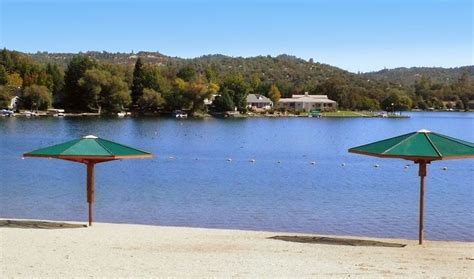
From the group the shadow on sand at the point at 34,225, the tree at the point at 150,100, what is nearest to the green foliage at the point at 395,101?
the tree at the point at 150,100

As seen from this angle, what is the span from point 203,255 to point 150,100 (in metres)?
112

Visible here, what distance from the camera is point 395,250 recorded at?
528 inches

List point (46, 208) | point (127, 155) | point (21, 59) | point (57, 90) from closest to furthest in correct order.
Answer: point (127, 155) < point (46, 208) < point (57, 90) < point (21, 59)

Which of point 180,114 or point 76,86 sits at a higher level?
point 76,86

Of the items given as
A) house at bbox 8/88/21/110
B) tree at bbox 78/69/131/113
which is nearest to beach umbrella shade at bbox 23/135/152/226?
tree at bbox 78/69/131/113

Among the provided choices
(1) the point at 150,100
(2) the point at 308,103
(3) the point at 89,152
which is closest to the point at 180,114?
(1) the point at 150,100

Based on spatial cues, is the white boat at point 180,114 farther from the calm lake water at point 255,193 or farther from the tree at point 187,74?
the calm lake water at point 255,193

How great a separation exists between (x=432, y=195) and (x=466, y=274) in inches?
682

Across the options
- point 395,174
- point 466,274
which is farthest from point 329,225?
point 395,174

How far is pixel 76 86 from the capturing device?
4616 inches

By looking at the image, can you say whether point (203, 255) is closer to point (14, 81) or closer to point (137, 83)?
point (137, 83)

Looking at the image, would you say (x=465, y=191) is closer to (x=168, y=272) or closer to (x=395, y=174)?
(x=395, y=174)

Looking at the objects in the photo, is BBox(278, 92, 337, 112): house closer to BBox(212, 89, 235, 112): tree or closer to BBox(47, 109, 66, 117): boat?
BBox(212, 89, 235, 112): tree

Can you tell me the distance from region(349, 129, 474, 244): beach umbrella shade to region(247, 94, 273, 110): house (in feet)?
434
